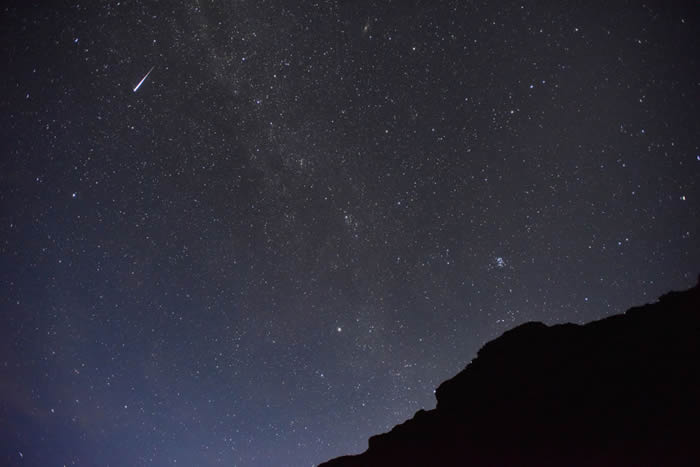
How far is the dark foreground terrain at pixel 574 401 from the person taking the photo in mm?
A: 11602

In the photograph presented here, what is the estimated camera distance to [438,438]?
50.3ft

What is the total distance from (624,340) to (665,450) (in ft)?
13.7

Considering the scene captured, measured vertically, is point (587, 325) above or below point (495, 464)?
above

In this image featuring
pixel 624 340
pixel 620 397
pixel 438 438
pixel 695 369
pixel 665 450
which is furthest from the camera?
pixel 438 438

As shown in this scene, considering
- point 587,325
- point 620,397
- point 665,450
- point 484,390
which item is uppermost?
point 587,325

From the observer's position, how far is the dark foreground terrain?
11.6 m

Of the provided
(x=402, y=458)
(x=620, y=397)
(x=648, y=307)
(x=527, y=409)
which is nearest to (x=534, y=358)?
(x=527, y=409)

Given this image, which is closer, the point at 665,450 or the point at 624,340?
the point at 665,450

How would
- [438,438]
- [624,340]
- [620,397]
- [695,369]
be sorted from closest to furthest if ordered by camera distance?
[695,369]
[620,397]
[624,340]
[438,438]

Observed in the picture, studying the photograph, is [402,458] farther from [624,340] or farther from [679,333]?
[679,333]

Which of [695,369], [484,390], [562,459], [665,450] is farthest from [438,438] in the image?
[695,369]

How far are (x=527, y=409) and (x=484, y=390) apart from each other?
192 cm

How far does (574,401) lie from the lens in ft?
44.8

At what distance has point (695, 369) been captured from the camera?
39.4 ft
